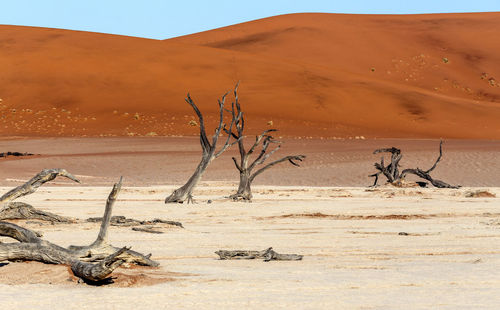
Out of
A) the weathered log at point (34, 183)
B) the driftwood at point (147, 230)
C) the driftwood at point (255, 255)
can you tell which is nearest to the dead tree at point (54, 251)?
the weathered log at point (34, 183)

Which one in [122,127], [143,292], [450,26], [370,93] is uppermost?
[450,26]

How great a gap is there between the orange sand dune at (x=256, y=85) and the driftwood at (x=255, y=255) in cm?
3101

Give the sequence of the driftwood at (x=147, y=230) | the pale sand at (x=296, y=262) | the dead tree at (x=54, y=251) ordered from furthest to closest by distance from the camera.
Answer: the driftwood at (x=147, y=230), the dead tree at (x=54, y=251), the pale sand at (x=296, y=262)

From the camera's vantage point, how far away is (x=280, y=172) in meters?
24.4

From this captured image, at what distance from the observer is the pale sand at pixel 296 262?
519cm

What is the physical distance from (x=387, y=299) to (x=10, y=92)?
4454cm

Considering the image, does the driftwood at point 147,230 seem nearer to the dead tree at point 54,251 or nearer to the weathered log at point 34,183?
the dead tree at point 54,251

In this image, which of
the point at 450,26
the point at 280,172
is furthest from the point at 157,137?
the point at 450,26

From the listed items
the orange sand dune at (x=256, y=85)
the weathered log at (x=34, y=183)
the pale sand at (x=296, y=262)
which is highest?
the orange sand dune at (x=256, y=85)

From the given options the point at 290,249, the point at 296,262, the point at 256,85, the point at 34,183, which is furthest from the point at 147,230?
the point at 256,85

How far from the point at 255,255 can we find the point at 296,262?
0.37m

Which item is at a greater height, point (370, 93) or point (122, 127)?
point (370, 93)

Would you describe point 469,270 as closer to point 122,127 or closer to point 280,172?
point 280,172

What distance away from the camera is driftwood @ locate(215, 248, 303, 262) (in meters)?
6.96
